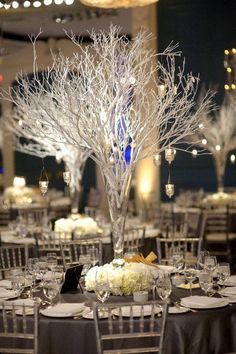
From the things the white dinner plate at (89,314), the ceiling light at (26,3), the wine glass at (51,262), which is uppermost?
the ceiling light at (26,3)

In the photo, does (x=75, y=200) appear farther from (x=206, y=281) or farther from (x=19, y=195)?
(x=19, y=195)

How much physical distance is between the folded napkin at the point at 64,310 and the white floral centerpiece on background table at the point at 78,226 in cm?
364

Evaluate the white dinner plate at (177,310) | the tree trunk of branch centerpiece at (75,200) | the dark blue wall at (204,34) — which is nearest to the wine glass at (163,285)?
→ the white dinner plate at (177,310)

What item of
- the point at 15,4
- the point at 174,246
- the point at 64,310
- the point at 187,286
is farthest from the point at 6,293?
the point at 15,4

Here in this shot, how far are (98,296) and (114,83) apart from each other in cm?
146

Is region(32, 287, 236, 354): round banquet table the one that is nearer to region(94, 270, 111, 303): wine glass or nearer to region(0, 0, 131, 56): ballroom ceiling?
region(94, 270, 111, 303): wine glass

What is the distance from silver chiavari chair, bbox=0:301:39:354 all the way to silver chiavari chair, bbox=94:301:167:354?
0.37 m

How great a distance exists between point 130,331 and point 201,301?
0.65m

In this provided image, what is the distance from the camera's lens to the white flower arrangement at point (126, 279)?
4.95 metres

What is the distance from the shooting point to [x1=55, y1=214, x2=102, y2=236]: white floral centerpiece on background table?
27.3ft

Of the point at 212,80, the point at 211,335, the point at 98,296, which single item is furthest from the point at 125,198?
the point at 212,80

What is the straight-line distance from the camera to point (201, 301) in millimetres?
4656

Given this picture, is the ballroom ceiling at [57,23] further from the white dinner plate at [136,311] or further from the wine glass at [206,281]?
the white dinner plate at [136,311]

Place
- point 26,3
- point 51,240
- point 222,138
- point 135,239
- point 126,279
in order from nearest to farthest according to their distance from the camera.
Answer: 1. point 126,279
2. point 51,240
3. point 135,239
4. point 26,3
5. point 222,138
